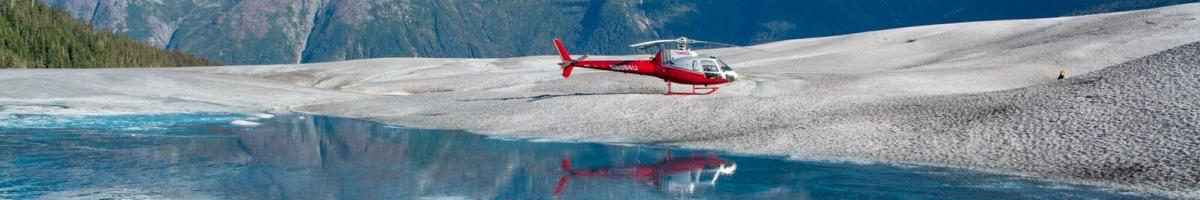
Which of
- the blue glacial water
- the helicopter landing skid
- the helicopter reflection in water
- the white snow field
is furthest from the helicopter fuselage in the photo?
the helicopter reflection in water

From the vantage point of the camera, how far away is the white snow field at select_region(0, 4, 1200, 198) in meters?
23.1

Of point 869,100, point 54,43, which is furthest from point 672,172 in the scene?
point 54,43

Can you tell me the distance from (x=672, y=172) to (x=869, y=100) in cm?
988

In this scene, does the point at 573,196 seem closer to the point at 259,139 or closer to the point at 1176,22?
the point at 259,139

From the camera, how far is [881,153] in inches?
951

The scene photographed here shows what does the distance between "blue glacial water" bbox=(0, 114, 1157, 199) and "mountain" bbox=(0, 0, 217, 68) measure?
67800 millimetres

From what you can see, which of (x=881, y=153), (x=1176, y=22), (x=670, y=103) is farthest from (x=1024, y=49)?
(x=881, y=153)

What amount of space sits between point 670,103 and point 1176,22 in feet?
65.8

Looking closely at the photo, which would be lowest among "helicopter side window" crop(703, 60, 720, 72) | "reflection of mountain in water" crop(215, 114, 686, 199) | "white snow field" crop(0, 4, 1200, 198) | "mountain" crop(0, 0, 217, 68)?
"reflection of mountain in water" crop(215, 114, 686, 199)

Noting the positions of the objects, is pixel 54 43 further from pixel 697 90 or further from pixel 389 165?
pixel 389 165

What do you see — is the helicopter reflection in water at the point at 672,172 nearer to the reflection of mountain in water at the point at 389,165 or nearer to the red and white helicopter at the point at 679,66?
the reflection of mountain in water at the point at 389,165

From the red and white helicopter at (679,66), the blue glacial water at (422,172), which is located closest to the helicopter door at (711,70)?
the red and white helicopter at (679,66)

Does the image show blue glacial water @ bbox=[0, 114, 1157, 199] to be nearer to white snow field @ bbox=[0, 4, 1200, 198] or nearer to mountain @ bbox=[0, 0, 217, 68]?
white snow field @ bbox=[0, 4, 1200, 198]

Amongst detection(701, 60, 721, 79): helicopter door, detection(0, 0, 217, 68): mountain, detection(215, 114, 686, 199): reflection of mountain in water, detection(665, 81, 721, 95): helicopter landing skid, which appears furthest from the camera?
detection(0, 0, 217, 68): mountain
